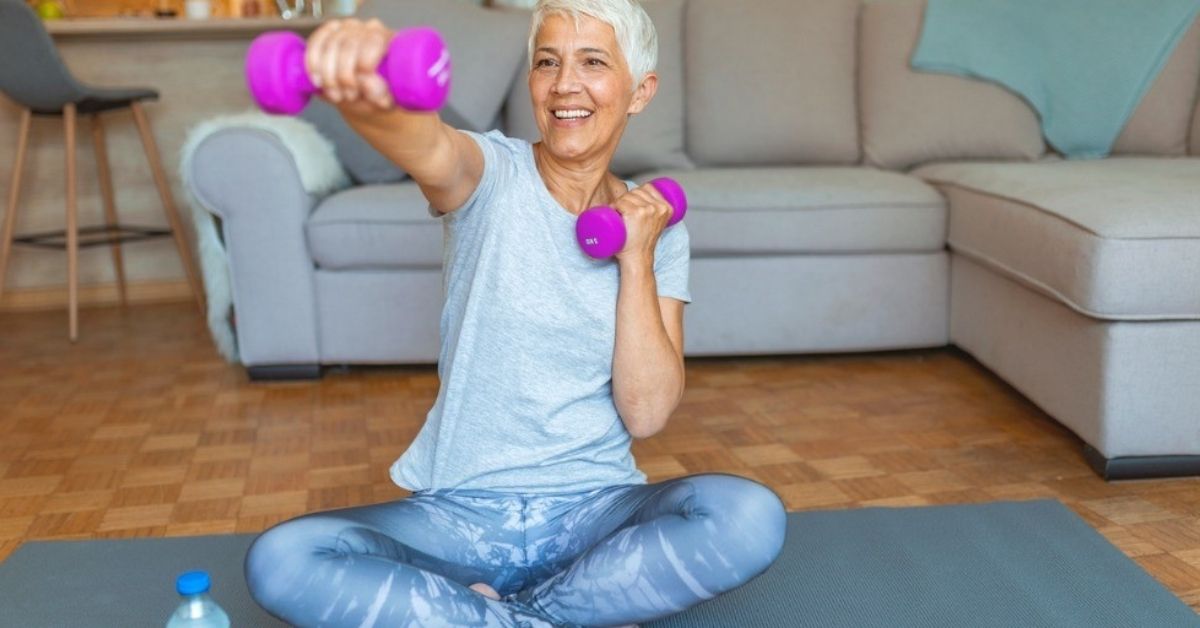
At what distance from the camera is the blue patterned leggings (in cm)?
112

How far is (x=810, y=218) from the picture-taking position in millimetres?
2744

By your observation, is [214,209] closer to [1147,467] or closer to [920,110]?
[920,110]

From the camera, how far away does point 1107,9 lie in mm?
3129

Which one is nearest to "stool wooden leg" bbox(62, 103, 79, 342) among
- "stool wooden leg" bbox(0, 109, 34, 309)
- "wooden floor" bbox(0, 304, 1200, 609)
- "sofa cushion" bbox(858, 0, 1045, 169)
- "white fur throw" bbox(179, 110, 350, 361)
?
"stool wooden leg" bbox(0, 109, 34, 309)

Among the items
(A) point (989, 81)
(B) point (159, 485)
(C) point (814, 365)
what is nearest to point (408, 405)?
(B) point (159, 485)

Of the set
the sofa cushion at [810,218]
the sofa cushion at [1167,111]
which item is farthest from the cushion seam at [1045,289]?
the sofa cushion at [1167,111]

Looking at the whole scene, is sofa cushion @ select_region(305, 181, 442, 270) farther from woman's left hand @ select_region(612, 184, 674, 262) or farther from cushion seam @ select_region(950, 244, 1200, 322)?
woman's left hand @ select_region(612, 184, 674, 262)

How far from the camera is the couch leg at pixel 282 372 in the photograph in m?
2.80

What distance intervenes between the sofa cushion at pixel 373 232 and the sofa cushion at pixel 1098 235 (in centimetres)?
126

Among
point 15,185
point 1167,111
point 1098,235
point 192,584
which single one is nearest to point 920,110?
point 1167,111

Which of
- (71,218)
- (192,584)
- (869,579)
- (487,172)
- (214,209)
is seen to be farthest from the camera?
(71,218)

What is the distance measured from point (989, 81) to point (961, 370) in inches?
35.9

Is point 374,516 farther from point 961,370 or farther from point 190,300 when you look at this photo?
point 190,300

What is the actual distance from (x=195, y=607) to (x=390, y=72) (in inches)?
25.2
